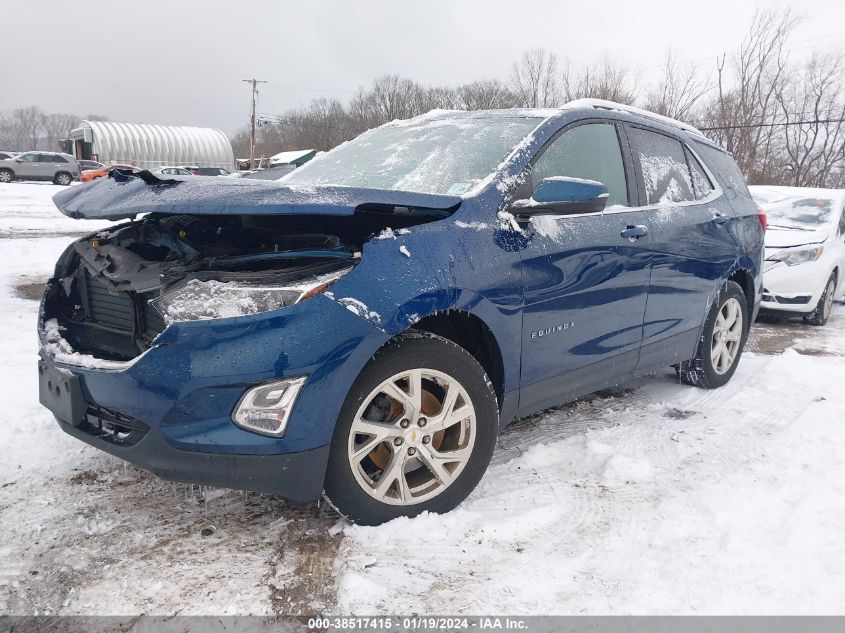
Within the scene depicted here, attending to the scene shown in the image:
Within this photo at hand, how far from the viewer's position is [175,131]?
56625mm

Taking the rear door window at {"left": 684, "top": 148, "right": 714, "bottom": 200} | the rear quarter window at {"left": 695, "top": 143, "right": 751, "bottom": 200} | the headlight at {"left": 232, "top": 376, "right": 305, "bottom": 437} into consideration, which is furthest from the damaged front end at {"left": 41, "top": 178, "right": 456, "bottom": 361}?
the rear quarter window at {"left": 695, "top": 143, "right": 751, "bottom": 200}

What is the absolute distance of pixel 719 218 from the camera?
4.16 m

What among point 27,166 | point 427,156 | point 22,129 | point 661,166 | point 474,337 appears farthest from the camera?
point 22,129

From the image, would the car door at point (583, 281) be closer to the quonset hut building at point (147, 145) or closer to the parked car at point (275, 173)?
the parked car at point (275, 173)

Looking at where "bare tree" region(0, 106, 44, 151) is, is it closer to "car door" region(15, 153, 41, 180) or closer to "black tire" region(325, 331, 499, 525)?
"car door" region(15, 153, 41, 180)

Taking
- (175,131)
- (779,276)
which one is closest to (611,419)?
(779,276)

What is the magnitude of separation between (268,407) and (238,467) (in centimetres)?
24

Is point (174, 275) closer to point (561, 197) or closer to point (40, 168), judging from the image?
point (561, 197)

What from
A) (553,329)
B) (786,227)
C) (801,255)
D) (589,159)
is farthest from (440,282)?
(786,227)

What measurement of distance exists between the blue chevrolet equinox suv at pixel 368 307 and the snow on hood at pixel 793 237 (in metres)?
4.53

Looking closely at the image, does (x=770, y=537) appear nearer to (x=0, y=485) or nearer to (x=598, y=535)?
(x=598, y=535)

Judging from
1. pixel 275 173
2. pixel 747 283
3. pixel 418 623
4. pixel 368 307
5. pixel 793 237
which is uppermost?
pixel 275 173

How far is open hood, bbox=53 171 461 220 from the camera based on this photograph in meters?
A: 2.18

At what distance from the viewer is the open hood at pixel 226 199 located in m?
2.18
